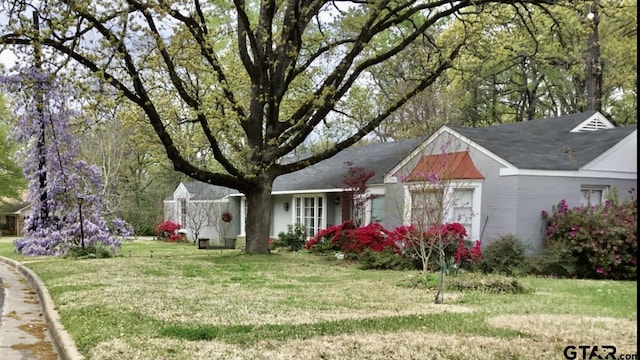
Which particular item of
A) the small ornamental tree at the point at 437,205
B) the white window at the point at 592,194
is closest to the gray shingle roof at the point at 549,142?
the white window at the point at 592,194

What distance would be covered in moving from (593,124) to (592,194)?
3.39 m

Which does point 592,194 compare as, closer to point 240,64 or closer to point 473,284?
point 473,284

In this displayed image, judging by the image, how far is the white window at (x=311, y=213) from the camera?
23736mm

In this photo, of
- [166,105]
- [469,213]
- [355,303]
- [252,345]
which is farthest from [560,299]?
[166,105]

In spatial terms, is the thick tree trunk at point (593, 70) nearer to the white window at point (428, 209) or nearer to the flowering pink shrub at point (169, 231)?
the white window at point (428, 209)

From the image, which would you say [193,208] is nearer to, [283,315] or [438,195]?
[438,195]

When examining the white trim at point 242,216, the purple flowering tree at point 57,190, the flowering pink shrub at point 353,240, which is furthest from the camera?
the white trim at point 242,216

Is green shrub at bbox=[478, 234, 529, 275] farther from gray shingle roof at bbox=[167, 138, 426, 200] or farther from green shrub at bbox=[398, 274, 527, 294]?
gray shingle roof at bbox=[167, 138, 426, 200]

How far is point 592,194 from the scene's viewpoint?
14250 millimetres

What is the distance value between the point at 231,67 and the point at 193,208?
1286 centimetres

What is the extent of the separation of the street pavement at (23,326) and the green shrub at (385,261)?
25.8 feet

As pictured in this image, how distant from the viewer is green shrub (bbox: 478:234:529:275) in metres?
12.9

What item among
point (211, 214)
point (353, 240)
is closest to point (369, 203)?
point (353, 240)

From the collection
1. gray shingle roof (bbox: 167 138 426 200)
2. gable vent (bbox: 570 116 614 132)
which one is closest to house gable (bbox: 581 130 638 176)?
gable vent (bbox: 570 116 614 132)
